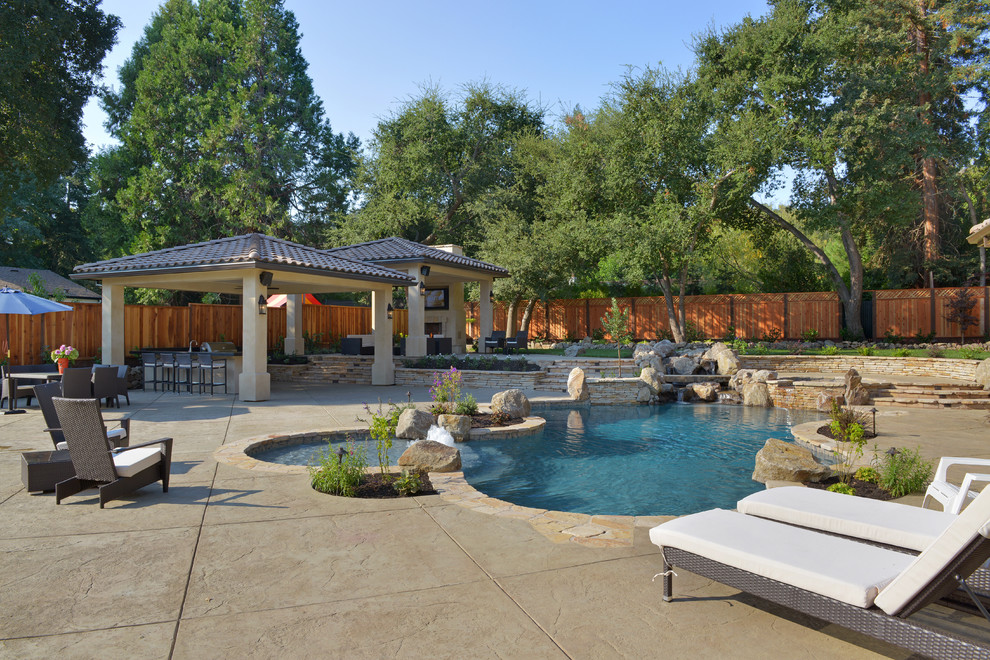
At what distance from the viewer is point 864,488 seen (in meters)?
5.71

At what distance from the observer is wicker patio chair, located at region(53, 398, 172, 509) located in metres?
5.14

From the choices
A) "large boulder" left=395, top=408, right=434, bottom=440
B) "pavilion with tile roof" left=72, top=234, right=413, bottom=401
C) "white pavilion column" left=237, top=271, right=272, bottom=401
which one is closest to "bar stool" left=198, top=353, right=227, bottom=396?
"pavilion with tile roof" left=72, top=234, right=413, bottom=401

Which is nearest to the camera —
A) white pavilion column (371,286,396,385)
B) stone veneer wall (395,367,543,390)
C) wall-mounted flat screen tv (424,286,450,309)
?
stone veneer wall (395,367,543,390)

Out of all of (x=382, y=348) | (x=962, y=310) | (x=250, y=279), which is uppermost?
(x=250, y=279)

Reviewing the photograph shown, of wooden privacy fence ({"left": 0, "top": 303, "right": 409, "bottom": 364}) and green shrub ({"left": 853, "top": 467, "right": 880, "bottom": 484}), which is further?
wooden privacy fence ({"left": 0, "top": 303, "right": 409, "bottom": 364})

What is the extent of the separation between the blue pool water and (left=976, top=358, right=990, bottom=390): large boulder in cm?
447

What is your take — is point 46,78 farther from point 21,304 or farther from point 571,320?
point 571,320

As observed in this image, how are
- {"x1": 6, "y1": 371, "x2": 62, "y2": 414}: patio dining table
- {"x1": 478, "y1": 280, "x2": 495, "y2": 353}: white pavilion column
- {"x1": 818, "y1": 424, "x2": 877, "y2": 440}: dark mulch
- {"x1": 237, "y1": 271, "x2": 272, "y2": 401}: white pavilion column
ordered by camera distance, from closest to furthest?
{"x1": 818, "y1": 424, "x2": 877, "y2": 440}: dark mulch, {"x1": 6, "y1": 371, "x2": 62, "y2": 414}: patio dining table, {"x1": 237, "y1": 271, "x2": 272, "y2": 401}: white pavilion column, {"x1": 478, "y1": 280, "x2": 495, "y2": 353}: white pavilion column

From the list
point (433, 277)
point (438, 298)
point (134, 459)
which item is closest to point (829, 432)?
point (134, 459)

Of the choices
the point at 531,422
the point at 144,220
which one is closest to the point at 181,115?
the point at 144,220

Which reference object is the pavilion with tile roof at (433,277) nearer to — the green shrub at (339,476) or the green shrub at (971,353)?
the green shrub at (339,476)

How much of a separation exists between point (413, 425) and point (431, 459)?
8.81 ft

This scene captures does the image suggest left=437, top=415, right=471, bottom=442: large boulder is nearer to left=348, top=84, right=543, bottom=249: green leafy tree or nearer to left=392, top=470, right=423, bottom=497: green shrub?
left=392, top=470, right=423, bottom=497: green shrub

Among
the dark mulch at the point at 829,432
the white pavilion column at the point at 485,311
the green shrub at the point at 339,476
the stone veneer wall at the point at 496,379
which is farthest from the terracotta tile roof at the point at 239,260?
the dark mulch at the point at 829,432
